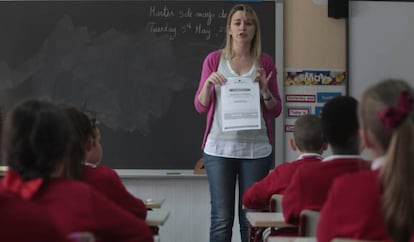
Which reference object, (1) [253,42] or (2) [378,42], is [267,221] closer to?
(1) [253,42]

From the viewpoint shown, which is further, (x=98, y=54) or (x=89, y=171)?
(x=98, y=54)

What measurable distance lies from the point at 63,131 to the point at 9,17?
134 inches

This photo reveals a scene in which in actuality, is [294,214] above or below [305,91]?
below

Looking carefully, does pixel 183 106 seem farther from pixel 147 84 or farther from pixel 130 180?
pixel 130 180

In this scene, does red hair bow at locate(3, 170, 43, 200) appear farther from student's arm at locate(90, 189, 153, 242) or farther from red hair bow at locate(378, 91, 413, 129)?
red hair bow at locate(378, 91, 413, 129)

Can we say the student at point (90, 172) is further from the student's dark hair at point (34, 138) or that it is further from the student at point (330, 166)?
the student at point (330, 166)

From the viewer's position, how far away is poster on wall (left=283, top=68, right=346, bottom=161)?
4848 mm

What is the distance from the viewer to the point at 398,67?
4.91m

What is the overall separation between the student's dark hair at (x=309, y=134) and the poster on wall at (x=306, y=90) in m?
1.68

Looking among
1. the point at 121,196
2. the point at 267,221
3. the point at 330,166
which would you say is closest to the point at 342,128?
the point at 330,166

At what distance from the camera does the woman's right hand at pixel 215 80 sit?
3527mm

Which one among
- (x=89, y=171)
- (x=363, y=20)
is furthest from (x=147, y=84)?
(x=89, y=171)

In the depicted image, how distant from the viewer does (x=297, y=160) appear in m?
3.16

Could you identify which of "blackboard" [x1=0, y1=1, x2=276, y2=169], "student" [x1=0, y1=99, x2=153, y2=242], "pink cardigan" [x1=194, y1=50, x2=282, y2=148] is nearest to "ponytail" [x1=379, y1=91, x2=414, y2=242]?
"student" [x1=0, y1=99, x2=153, y2=242]
